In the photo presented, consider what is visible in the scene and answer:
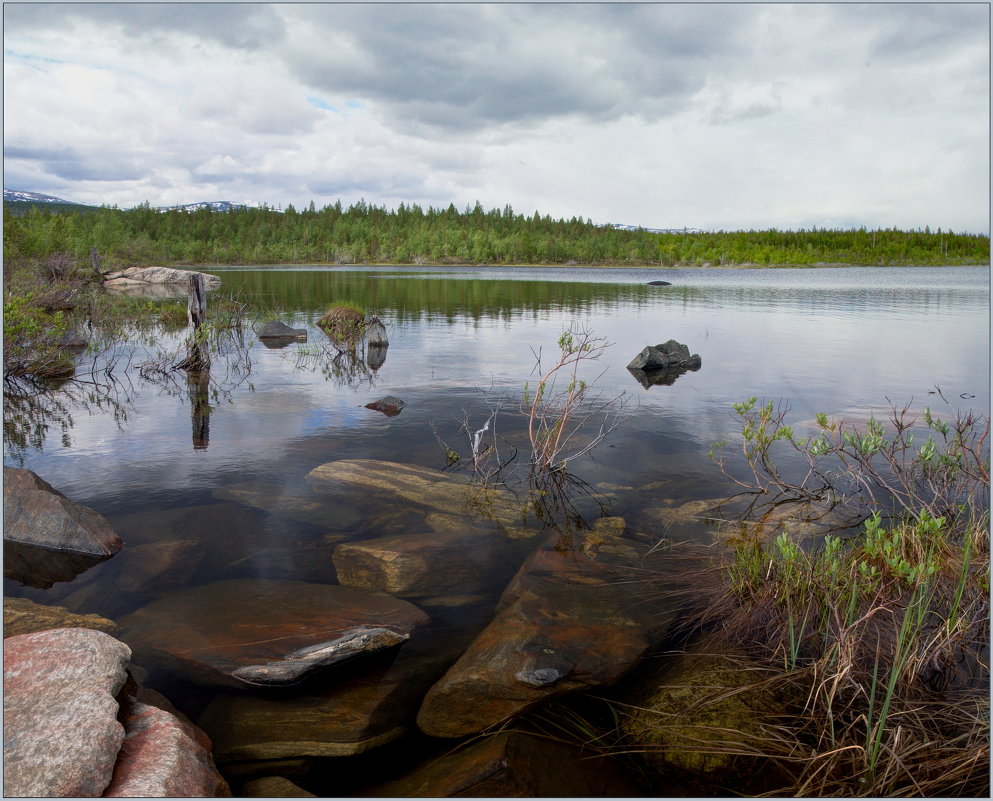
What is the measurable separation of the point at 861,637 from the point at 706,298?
5056cm

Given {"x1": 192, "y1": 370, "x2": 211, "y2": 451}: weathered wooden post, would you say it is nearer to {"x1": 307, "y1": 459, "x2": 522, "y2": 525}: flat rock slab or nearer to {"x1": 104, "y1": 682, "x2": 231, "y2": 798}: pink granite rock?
{"x1": 307, "y1": 459, "x2": 522, "y2": 525}: flat rock slab

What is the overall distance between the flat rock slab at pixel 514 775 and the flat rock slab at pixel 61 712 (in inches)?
75.5

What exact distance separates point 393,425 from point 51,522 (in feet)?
23.4

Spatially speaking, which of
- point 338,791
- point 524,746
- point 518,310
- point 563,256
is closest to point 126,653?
point 338,791

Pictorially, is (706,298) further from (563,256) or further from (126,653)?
(563,256)

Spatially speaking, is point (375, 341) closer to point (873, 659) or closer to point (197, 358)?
point (197, 358)

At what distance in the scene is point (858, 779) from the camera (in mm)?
4297

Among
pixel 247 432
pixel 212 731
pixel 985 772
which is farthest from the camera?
pixel 247 432

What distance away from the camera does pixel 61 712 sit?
13.9 feet

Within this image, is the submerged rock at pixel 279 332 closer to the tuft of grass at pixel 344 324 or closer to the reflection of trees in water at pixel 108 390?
the tuft of grass at pixel 344 324

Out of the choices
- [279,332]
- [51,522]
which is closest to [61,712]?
[51,522]

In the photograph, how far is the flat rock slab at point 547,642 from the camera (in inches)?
212

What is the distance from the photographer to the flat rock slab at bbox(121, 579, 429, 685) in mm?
5797

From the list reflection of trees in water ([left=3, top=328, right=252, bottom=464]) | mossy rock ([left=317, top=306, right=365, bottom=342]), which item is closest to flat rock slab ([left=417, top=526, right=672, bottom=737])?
reflection of trees in water ([left=3, top=328, right=252, bottom=464])
